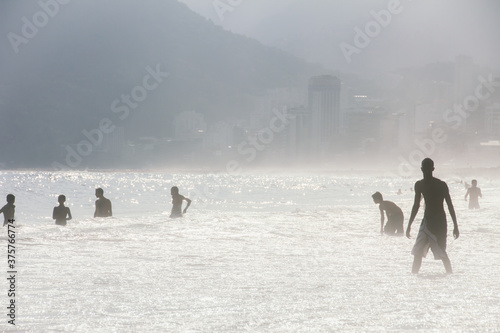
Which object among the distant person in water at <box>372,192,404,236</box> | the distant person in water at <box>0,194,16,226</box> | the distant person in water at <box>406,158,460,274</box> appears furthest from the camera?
the distant person in water at <box>372,192,404,236</box>

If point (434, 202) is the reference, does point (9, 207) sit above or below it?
A: below

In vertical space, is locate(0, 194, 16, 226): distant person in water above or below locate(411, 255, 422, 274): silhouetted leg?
A: above

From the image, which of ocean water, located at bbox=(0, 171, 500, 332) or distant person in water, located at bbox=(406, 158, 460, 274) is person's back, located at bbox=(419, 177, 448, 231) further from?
ocean water, located at bbox=(0, 171, 500, 332)

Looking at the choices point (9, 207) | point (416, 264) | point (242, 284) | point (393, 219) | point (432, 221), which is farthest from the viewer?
point (393, 219)

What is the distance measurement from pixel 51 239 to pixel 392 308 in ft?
30.0

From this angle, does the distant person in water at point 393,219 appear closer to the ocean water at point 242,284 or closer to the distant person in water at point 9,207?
the ocean water at point 242,284

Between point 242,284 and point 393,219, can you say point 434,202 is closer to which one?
point 242,284

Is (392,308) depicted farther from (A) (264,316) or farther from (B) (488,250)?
(B) (488,250)

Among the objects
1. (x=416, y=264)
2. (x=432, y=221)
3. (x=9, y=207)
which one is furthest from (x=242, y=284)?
(x=9, y=207)

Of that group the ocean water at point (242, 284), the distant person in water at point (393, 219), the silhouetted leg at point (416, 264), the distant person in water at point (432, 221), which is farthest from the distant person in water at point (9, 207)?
the distant person in water at point (432, 221)

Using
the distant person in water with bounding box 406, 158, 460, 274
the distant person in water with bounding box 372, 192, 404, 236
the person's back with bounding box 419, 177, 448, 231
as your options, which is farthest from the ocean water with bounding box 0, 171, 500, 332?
the distant person in water with bounding box 372, 192, 404, 236

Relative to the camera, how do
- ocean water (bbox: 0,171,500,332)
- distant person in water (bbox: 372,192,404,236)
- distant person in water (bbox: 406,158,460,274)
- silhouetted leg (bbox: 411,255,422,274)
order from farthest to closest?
distant person in water (bbox: 372,192,404,236)
silhouetted leg (bbox: 411,255,422,274)
distant person in water (bbox: 406,158,460,274)
ocean water (bbox: 0,171,500,332)

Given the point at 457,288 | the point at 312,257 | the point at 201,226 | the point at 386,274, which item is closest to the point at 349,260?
the point at 312,257

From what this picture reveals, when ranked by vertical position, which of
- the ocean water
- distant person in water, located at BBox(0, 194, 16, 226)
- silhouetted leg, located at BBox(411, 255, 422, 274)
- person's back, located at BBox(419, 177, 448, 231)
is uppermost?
person's back, located at BBox(419, 177, 448, 231)
